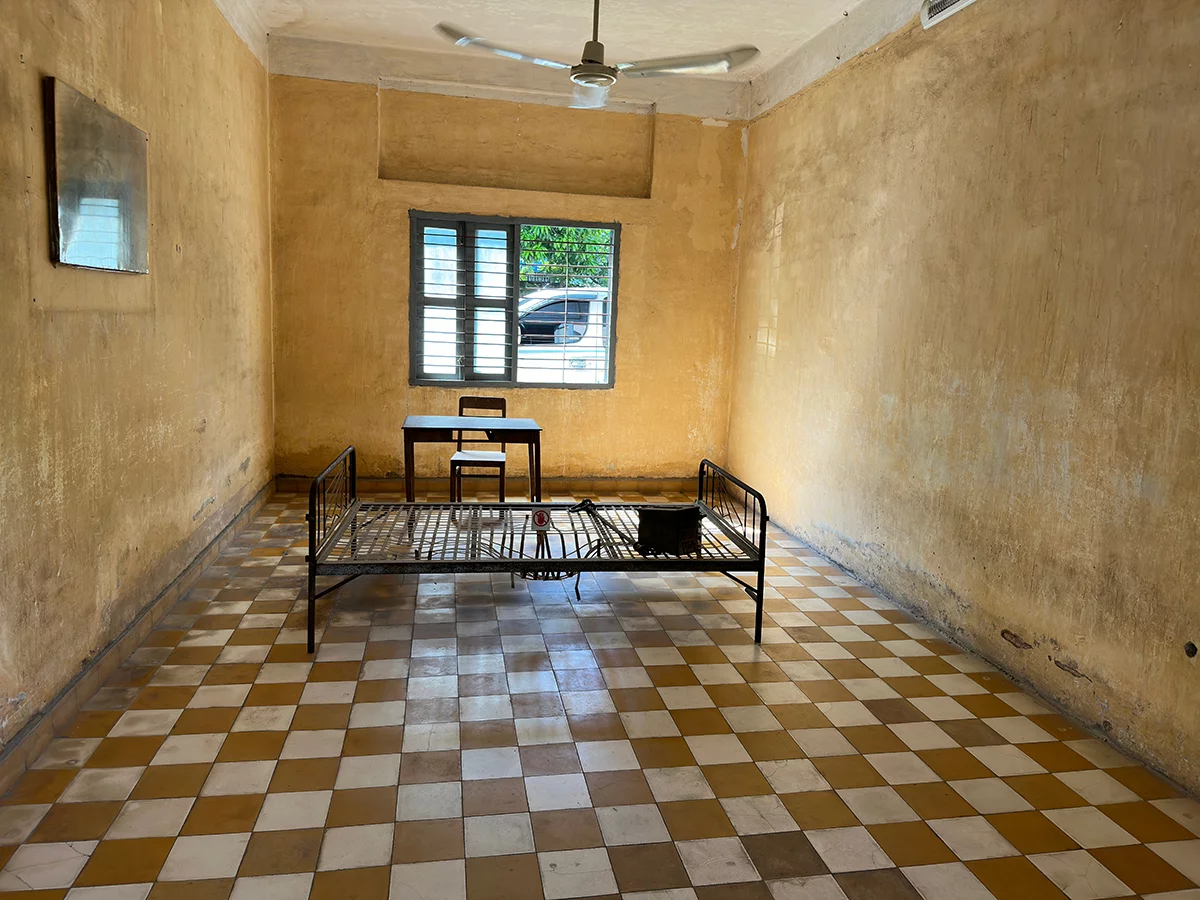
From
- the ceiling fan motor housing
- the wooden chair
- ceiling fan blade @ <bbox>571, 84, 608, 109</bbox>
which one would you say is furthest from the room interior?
the ceiling fan motor housing

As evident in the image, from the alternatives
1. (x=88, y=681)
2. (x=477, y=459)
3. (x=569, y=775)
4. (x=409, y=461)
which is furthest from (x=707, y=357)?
(x=88, y=681)

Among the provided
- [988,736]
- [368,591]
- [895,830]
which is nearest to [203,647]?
[368,591]

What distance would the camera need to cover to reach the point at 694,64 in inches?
176

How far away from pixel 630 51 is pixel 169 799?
6007mm

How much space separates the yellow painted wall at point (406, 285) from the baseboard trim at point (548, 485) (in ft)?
0.30

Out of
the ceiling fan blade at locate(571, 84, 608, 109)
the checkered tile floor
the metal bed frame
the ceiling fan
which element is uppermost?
the ceiling fan

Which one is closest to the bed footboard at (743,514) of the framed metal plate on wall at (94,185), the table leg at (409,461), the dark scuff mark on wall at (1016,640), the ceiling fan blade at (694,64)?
the dark scuff mark on wall at (1016,640)

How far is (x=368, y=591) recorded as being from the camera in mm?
4637

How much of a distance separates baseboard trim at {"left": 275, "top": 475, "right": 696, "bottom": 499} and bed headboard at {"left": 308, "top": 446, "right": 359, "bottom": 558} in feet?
1.05

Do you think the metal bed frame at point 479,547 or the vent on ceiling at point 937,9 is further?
the vent on ceiling at point 937,9

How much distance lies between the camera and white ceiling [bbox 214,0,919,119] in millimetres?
5500

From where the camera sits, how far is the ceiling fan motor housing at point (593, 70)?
4051 mm

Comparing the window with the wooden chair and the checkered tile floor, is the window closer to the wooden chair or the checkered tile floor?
the wooden chair

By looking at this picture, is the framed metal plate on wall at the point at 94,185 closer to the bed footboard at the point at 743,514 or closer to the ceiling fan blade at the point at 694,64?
the ceiling fan blade at the point at 694,64
